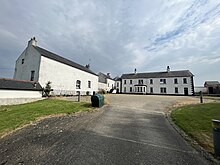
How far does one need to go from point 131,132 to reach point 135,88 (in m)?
44.8

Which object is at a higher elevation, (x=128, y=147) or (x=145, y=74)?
(x=145, y=74)

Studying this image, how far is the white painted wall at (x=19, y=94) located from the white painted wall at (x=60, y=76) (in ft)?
7.76

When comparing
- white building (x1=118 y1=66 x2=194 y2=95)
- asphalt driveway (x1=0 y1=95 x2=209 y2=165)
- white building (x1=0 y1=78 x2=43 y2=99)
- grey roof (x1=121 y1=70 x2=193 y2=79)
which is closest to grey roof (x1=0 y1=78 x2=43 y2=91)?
white building (x1=0 y1=78 x2=43 y2=99)

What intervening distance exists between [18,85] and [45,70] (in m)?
5.57

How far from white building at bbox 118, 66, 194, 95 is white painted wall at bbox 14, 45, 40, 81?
36.5 meters

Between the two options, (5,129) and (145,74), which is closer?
(5,129)

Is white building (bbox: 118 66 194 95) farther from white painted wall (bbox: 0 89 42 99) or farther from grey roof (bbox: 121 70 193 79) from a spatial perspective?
white painted wall (bbox: 0 89 42 99)

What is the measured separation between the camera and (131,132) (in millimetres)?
6363

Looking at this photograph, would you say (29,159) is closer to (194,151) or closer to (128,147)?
(128,147)

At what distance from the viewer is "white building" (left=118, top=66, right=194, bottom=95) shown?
136 ft

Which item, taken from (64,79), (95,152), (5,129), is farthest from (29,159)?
(64,79)

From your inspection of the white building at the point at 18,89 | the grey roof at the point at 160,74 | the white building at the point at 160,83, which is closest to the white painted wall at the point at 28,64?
the white building at the point at 18,89

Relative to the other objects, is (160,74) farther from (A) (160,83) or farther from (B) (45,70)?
(B) (45,70)

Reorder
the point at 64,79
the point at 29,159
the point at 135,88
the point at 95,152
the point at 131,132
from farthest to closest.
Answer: the point at 135,88, the point at 64,79, the point at 131,132, the point at 95,152, the point at 29,159
